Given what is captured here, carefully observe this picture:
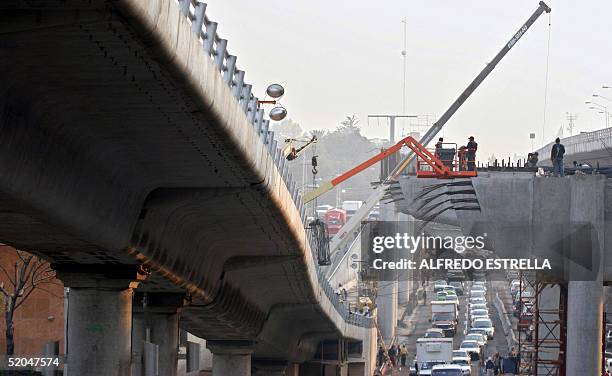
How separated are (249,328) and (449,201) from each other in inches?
857

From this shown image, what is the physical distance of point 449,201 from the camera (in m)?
70.4

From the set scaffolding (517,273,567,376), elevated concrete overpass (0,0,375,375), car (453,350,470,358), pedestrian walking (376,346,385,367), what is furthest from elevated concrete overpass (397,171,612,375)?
pedestrian walking (376,346,385,367)

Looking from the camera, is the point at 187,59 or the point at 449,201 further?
the point at 449,201

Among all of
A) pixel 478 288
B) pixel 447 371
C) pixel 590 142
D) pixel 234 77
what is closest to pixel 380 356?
pixel 447 371

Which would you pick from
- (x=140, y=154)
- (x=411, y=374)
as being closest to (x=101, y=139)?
(x=140, y=154)

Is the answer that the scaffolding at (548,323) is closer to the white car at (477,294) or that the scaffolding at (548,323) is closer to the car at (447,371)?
the car at (447,371)

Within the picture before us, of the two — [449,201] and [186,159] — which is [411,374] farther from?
[186,159]

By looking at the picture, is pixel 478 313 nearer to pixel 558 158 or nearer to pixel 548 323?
pixel 548 323

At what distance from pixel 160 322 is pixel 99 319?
30.9ft

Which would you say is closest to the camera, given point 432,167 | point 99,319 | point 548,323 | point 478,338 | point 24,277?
point 99,319

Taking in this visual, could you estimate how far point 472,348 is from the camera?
3681 inches

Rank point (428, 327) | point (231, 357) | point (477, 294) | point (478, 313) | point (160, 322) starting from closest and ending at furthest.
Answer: point (160, 322) → point (231, 357) → point (428, 327) → point (478, 313) → point (477, 294)

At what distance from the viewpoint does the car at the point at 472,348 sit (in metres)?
92.0

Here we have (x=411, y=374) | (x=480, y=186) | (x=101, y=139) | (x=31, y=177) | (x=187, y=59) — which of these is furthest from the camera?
(x=411, y=374)
